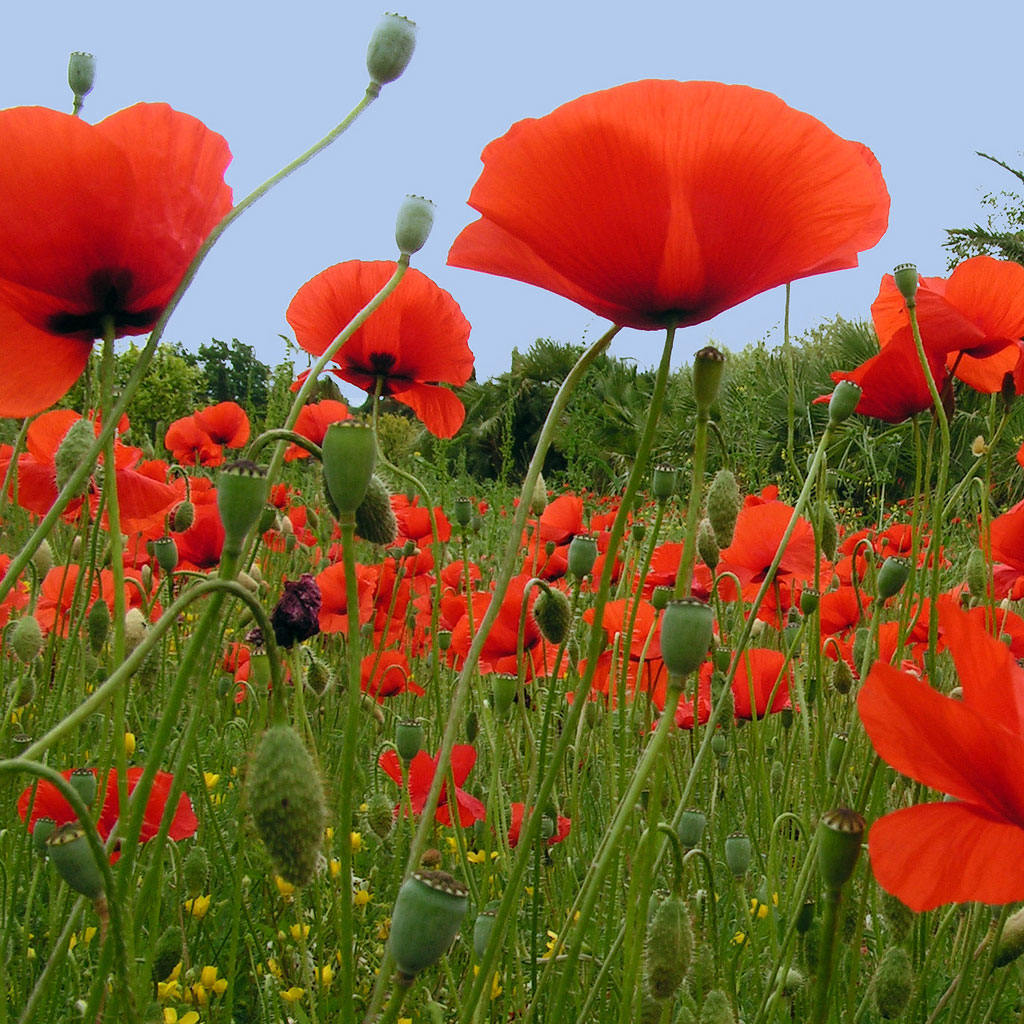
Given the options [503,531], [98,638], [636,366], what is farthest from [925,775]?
[636,366]

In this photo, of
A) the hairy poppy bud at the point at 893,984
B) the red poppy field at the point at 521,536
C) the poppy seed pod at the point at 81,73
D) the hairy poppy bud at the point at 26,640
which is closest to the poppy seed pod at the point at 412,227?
the red poppy field at the point at 521,536

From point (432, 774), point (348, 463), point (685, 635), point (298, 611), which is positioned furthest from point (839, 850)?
point (432, 774)

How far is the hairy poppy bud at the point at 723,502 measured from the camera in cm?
118

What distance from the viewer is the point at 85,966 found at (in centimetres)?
189

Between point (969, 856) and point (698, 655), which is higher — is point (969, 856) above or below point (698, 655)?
below

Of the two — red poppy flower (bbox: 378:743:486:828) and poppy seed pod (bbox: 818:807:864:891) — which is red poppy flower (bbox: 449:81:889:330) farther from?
red poppy flower (bbox: 378:743:486:828)

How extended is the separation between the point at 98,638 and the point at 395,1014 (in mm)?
1091

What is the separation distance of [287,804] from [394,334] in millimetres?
956

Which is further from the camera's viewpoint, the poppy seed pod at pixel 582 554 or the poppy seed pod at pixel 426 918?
the poppy seed pod at pixel 582 554

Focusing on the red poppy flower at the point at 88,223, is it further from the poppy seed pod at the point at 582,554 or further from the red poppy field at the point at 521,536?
the poppy seed pod at the point at 582,554

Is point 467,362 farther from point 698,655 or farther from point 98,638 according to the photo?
point 698,655

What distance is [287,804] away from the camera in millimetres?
625

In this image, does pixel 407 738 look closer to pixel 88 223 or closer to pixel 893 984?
pixel 893 984

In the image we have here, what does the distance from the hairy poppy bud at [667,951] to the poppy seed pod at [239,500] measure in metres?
0.52
